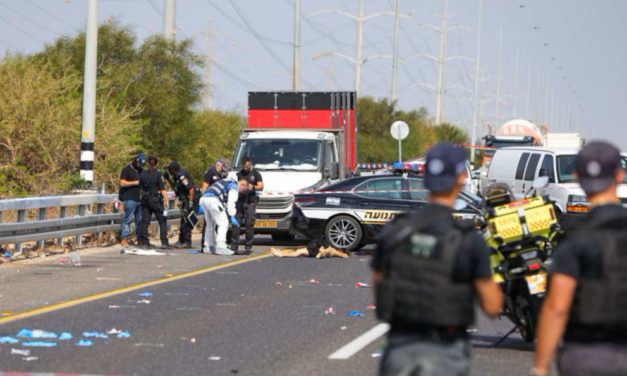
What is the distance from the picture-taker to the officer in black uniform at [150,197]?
76.8ft

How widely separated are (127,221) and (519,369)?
47.2 ft

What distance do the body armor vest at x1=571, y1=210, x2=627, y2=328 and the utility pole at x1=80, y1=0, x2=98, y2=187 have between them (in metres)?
20.9

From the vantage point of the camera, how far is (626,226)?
528 cm

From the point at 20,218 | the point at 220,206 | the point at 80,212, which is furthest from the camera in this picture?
the point at 80,212

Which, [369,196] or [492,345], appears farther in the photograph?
[369,196]

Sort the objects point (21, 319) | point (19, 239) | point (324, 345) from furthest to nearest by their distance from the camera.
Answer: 1. point (19, 239)
2. point (21, 319)
3. point (324, 345)

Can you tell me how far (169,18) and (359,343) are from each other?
24635 millimetres

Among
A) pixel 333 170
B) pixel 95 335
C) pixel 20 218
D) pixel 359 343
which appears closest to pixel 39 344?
pixel 95 335

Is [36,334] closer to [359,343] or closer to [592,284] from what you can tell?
[359,343]

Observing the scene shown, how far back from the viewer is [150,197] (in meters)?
23.4

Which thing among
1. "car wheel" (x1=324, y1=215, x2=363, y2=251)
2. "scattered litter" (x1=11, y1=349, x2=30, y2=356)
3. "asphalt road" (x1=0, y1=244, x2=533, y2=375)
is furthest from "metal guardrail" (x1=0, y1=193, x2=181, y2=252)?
"scattered litter" (x1=11, y1=349, x2=30, y2=356)

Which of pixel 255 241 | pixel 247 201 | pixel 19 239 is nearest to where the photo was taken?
pixel 19 239

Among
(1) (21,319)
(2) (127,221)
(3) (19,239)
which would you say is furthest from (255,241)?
(1) (21,319)

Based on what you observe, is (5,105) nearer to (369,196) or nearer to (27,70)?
(27,70)
